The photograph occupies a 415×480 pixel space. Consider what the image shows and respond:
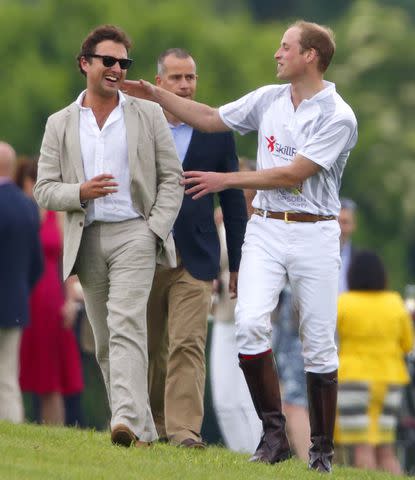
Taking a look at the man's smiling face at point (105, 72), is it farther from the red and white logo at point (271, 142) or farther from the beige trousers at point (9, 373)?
the beige trousers at point (9, 373)

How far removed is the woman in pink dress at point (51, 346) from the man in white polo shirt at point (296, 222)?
578 cm

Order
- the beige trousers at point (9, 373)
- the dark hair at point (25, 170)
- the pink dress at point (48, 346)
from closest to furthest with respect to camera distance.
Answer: the beige trousers at point (9, 373)
the dark hair at point (25, 170)
the pink dress at point (48, 346)

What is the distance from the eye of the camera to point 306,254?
1072cm

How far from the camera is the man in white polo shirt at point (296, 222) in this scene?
1066 centimetres

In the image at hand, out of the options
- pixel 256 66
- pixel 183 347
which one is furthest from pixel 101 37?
pixel 256 66

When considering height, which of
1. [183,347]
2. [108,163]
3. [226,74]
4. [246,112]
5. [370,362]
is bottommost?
[370,362]

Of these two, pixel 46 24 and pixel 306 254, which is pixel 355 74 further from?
pixel 306 254

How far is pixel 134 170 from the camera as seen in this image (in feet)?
35.9

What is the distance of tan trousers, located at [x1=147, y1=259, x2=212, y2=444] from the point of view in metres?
11.6

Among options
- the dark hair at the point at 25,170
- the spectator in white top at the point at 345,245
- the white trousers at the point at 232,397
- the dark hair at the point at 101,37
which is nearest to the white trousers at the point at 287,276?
the dark hair at the point at 101,37

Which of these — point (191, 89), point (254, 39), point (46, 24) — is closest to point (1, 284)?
point (191, 89)

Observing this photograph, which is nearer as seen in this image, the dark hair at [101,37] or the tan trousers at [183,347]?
the dark hair at [101,37]

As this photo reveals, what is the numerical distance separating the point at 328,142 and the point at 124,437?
76.6 inches

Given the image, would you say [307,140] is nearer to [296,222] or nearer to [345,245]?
[296,222]
